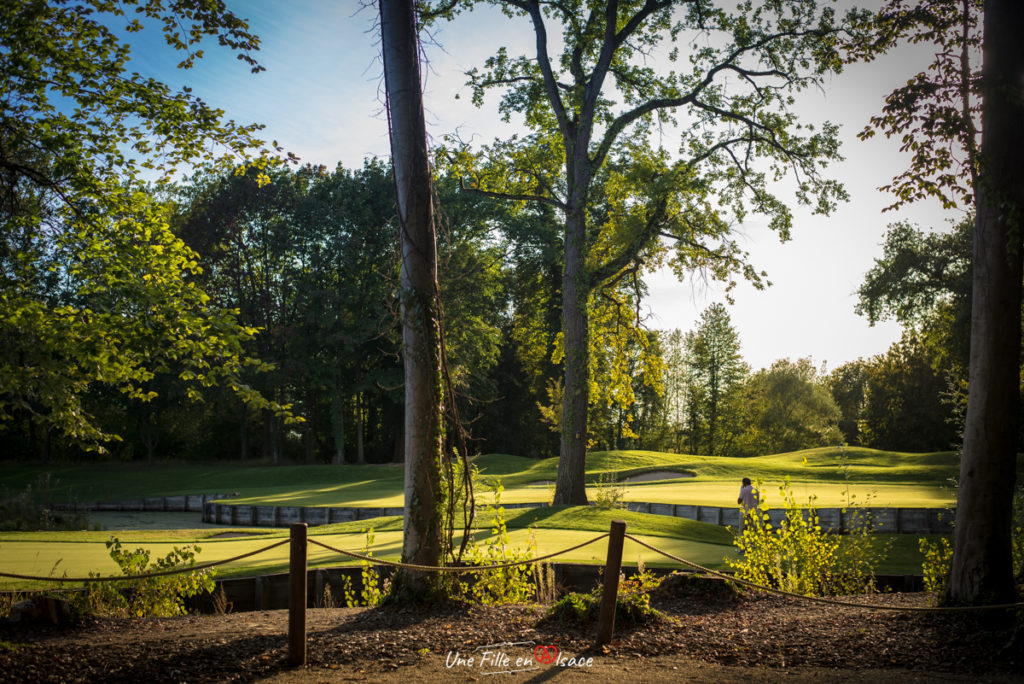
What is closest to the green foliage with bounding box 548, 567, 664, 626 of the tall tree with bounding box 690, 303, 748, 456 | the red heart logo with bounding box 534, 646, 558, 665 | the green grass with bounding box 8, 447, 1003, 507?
the red heart logo with bounding box 534, 646, 558, 665

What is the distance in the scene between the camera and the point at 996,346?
6617mm

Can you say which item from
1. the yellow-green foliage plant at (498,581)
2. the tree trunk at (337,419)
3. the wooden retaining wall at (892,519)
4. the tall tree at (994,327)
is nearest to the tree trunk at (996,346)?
the tall tree at (994,327)

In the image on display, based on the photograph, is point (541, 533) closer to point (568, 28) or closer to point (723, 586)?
point (723, 586)

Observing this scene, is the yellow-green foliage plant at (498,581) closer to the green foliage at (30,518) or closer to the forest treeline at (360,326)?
the green foliage at (30,518)

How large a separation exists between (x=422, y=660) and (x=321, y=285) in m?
34.3

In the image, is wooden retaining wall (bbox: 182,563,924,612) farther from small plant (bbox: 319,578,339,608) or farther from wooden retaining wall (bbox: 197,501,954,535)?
wooden retaining wall (bbox: 197,501,954,535)

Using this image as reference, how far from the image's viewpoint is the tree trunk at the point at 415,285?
7336mm

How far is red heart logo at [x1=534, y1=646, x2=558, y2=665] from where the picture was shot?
5.51m

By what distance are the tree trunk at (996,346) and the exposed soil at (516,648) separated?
1.90 ft

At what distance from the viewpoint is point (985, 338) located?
6.69m

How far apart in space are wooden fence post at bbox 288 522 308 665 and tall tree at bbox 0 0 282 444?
400cm

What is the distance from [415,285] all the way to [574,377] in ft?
31.5

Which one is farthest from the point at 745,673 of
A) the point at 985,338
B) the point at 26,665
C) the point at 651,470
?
the point at 651,470

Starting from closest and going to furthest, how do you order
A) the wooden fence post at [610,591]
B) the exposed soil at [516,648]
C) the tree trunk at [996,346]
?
the exposed soil at [516,648], the wooden fence post at [610,591], the tree trunk at [996,346]
